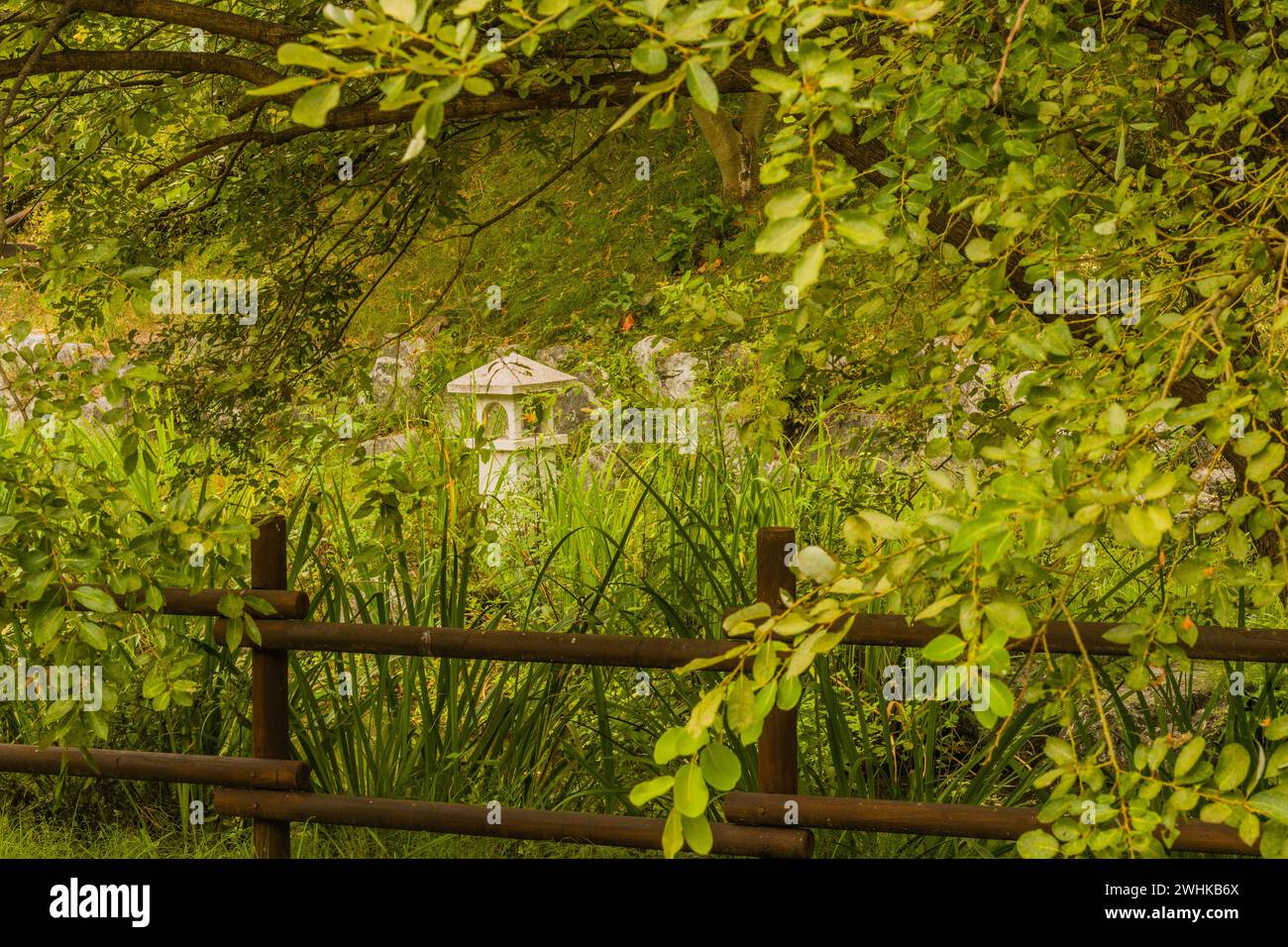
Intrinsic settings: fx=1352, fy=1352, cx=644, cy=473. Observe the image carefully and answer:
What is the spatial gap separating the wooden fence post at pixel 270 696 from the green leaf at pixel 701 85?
2.50 m

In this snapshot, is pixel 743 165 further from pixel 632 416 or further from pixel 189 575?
pixel 189 575

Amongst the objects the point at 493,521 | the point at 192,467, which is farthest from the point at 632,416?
the point at 192,467

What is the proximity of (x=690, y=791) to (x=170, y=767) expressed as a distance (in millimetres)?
2566

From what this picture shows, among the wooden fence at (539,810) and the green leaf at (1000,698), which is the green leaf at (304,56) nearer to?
the green leaf at (1000,698)

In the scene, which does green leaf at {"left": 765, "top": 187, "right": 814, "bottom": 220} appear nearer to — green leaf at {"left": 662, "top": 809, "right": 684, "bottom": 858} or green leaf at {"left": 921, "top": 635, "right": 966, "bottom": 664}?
green leaf at {"left": 921, "top": 635, "right": 966, "bottom": 664}

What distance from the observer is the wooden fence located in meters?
3.24

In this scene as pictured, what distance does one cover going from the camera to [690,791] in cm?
162

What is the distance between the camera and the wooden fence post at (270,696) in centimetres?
370

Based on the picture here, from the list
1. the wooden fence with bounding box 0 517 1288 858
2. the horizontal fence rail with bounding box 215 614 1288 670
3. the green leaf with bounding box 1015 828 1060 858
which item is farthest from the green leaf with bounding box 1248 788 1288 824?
the wooden fence with bounding box 0 517 1288 858

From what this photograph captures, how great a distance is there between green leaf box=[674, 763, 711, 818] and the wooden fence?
166cm

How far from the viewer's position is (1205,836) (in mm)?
3070

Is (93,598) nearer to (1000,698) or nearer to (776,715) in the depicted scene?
(1000,698)

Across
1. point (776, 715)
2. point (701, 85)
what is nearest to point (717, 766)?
point (701, 85)
